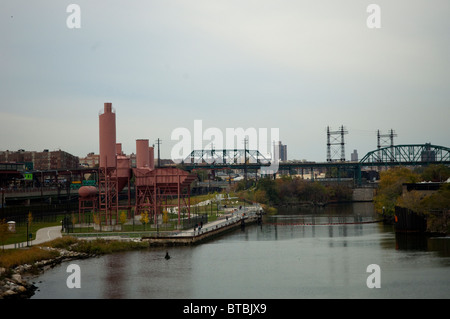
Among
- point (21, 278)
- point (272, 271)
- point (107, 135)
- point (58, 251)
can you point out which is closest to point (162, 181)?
point (107, 135)

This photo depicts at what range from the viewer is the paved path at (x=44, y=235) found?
5456 cm

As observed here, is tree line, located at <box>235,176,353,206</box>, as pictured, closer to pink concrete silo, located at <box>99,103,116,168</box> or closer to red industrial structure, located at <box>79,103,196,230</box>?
red industrial structure, located at <box>79,103,196,230</box>

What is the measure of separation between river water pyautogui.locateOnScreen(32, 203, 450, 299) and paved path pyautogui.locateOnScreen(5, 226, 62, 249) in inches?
239

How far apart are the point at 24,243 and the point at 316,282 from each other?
28.3m

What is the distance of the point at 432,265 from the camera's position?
4762 cm

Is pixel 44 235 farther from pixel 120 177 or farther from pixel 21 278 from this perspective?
pixel 21 278

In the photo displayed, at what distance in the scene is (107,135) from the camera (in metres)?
71.4

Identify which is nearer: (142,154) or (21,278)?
(21,278)

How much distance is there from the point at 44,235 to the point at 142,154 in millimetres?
21056

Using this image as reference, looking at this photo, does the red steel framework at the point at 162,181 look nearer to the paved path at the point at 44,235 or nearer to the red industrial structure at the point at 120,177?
the red industrial structure at the point at 120,177

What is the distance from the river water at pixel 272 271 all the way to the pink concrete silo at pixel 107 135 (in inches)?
661

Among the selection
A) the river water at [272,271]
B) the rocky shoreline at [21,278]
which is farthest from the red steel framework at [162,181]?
the rocky shoreline at [21,278]

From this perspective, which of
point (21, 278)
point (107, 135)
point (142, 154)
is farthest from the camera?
point (142, 154)
